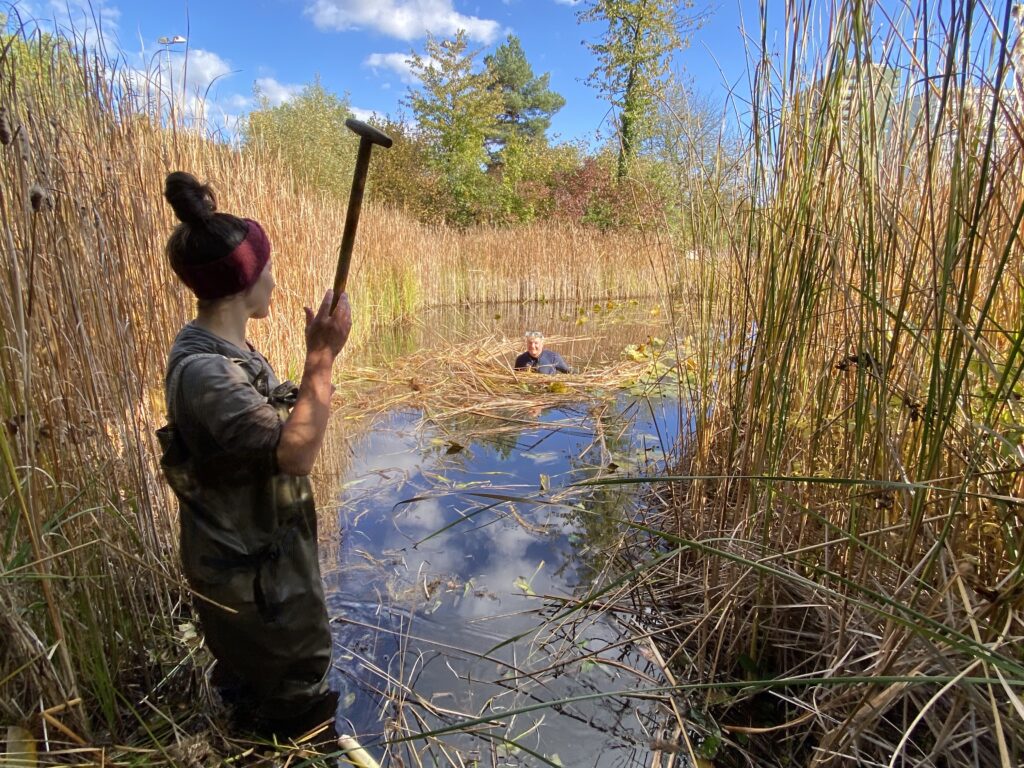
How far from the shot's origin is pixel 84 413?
61.3 inches

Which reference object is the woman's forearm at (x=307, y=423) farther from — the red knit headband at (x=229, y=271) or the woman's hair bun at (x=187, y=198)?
the woman's hair bun at (x=187, y=198)

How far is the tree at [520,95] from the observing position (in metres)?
36.4

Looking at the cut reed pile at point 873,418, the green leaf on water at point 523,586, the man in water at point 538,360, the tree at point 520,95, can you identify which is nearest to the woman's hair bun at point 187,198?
the cut reed pile at point 873,418

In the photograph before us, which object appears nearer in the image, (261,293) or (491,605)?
(261,293)

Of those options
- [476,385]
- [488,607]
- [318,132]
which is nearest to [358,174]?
[488,607]

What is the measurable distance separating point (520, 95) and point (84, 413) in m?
40.4

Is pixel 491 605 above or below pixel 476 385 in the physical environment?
below

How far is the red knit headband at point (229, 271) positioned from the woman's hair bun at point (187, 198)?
10 cm

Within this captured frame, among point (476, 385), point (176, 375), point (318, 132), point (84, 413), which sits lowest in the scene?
point (476, 385)

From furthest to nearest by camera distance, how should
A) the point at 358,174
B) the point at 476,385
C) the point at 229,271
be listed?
the point at 476,385 < the point at 229,271 < the point at 358,174

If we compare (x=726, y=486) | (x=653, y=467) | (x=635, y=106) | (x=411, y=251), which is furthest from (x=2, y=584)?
(x=411, y=251)

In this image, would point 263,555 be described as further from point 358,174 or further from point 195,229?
point 358,174

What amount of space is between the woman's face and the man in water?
168 inches

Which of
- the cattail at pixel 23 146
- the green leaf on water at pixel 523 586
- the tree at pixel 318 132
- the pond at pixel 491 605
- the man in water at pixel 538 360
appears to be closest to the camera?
the cattail at pixel 23 146
